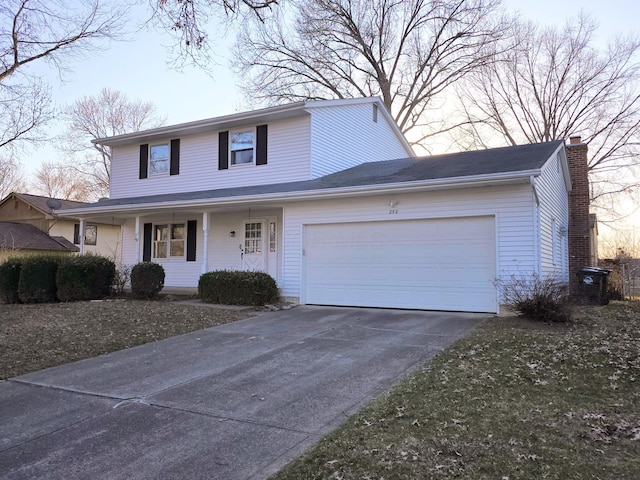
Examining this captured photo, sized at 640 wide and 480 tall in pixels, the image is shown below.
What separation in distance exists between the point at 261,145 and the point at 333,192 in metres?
4.10

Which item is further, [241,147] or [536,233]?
[241,147]

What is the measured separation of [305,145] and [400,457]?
441 inches

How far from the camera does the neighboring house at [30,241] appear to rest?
25.3m

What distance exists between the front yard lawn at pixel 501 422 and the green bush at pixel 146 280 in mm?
9009

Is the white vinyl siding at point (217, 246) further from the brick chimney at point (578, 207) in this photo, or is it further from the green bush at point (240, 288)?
the brick chimney at point (578, 207)

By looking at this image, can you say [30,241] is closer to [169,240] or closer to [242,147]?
[169,240]

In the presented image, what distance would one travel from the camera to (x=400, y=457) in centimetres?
332

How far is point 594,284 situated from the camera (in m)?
12.0

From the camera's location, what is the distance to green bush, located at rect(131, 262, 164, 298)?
12.7 m

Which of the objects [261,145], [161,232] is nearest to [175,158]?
[161,232]

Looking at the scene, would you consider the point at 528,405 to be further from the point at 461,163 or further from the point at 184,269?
the point at 184,269

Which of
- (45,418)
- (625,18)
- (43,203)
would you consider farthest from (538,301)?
(43,203)

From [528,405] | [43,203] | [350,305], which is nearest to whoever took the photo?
[528,405]

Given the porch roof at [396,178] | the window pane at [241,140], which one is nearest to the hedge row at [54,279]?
the porch roof at [396,178]
